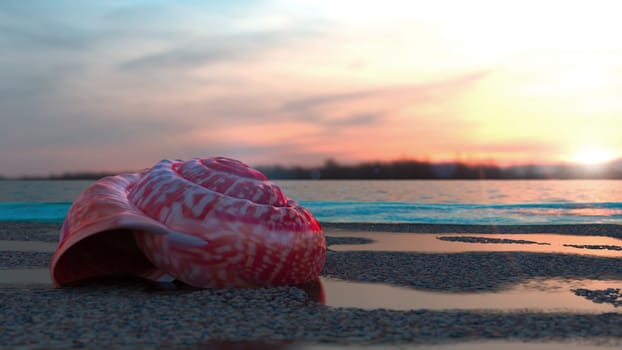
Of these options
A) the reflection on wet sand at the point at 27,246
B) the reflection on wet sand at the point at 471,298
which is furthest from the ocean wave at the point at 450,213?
the reflection on wet sand at the point at 471,298

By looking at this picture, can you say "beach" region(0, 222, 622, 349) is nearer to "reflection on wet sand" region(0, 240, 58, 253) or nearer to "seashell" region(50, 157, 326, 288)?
"seashell" region(50, 157, 326, 288)

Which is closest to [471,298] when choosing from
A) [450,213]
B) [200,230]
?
[200,230]

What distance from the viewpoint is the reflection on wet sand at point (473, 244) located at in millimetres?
13703

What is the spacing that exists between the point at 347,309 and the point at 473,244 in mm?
9334

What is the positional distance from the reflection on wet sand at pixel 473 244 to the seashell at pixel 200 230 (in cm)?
578

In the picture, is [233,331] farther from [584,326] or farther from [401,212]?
[401,212]

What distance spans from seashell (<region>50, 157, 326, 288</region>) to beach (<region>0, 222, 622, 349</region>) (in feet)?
1.09

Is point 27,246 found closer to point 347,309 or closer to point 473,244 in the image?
point 347,309

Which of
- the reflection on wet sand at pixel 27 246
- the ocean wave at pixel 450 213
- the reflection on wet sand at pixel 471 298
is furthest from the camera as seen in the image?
the ocean wave at pixel 450 213

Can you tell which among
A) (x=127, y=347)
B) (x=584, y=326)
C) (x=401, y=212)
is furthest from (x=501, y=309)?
(x=401, y=212)

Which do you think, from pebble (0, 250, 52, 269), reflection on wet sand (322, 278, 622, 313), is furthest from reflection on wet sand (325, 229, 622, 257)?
pebble (0, 250, 52, 269)

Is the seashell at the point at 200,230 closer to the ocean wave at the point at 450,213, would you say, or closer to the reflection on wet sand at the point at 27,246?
the reflection on wet sand at the point at 27,246

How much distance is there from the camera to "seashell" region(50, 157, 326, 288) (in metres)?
7.78

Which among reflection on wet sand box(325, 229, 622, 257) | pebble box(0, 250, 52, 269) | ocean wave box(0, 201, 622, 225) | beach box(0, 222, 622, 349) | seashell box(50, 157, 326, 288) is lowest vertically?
ocean wave box(0, 201, 622, 225)
